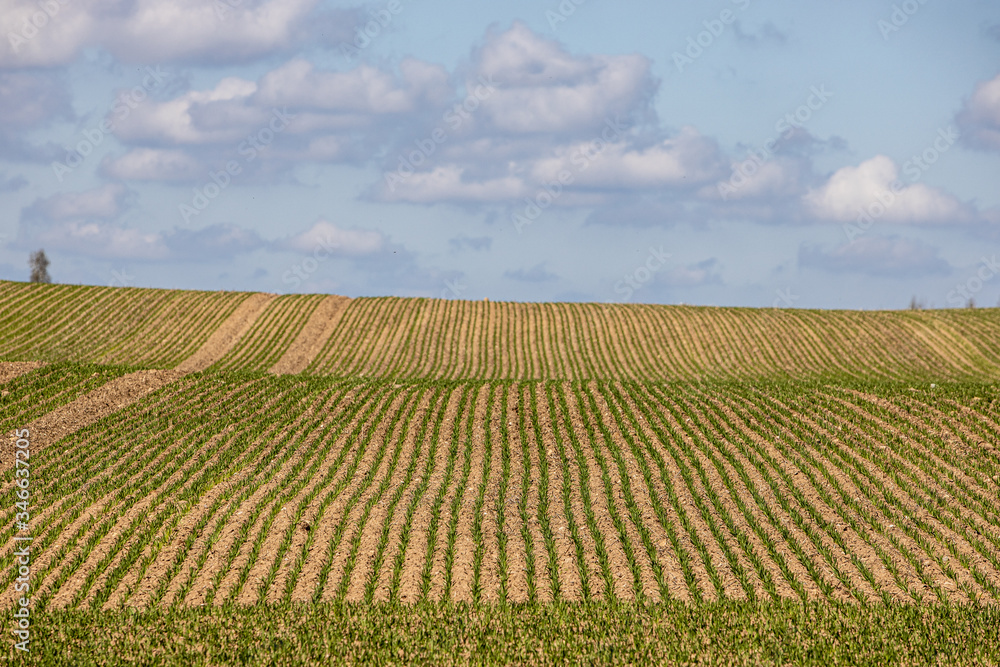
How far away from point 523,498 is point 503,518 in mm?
1571

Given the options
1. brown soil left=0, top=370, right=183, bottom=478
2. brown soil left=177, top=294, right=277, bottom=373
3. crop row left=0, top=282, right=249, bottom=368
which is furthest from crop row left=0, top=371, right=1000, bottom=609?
crop row left=0, top=282, right=249, bottom=368

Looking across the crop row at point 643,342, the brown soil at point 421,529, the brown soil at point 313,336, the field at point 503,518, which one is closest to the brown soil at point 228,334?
the brown soil at point 313,336

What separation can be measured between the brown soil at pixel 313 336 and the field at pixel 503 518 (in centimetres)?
2004

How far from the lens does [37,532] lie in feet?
64.6

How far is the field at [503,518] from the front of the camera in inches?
564

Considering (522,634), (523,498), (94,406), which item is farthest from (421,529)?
(94,406)

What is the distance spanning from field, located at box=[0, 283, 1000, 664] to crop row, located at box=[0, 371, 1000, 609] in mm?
84

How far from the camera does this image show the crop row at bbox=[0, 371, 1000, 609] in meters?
16.7

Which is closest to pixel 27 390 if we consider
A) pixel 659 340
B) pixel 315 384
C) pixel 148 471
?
pixel 315 384

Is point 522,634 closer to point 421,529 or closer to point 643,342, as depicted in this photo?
point 421,529

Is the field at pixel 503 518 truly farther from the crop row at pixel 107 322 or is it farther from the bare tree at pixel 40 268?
the bare tree at pixel 40 268

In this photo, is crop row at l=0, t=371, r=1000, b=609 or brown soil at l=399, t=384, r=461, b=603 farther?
crop row at l=0, t=371, r=1000, b=609

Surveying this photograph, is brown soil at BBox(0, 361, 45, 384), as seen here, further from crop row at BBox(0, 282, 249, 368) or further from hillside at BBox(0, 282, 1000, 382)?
crop row at BBox(0, 282, 249, 368)

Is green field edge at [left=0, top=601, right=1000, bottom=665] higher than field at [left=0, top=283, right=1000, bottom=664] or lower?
higher
